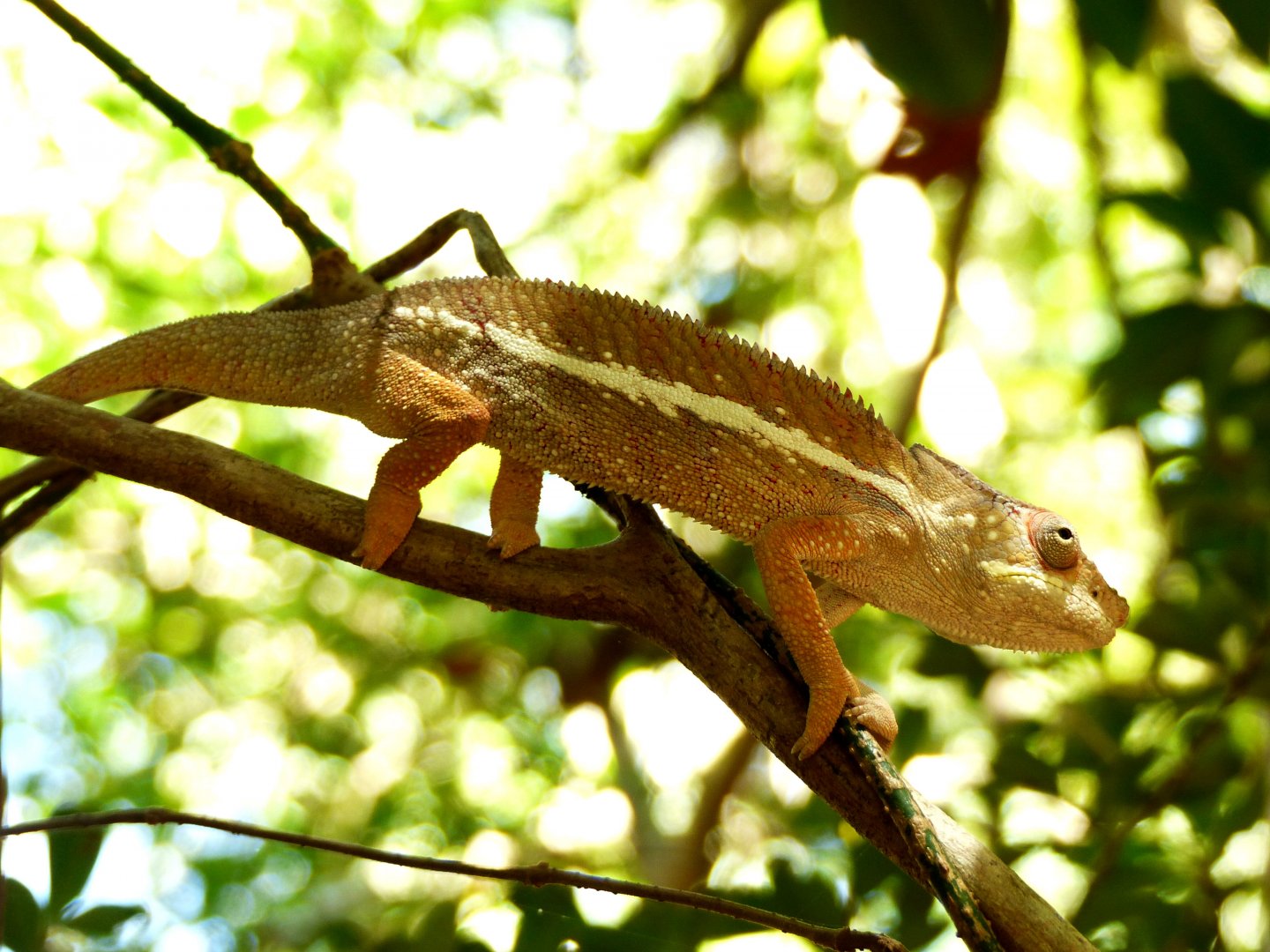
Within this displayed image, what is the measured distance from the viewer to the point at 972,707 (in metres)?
4.81

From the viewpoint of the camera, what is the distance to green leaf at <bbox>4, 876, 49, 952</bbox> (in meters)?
1.81

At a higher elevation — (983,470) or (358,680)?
(983,470)

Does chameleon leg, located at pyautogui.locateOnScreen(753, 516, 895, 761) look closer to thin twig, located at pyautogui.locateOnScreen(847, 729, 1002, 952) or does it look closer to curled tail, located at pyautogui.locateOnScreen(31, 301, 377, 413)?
thin twig, located at pyautogui.locateOnScreen(847, 729, 1002, 952)

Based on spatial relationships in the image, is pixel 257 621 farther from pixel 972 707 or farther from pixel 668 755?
pixel 972 707

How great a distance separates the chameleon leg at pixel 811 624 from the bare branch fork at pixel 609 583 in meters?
0.03

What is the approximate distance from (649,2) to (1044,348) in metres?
3.27

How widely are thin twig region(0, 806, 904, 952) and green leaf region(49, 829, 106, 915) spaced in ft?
1.62

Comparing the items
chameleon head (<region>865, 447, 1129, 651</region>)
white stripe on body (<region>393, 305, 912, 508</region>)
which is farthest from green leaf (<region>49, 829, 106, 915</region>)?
chameleon head (<region>865, 447, 1129, 651</region>)

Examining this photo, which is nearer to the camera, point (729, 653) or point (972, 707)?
point (729, 653)

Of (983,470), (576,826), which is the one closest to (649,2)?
(983,470)

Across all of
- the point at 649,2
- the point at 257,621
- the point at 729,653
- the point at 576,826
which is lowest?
the point at 729,653

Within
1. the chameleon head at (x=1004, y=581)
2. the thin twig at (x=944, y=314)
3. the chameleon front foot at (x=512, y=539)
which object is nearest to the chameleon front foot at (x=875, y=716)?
the chameleon head at (x=1004, y=581)

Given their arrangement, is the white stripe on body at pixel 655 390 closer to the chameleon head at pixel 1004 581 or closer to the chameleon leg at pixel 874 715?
the chameleon head at pixel 1004 581

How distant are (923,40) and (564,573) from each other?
1.24 m
